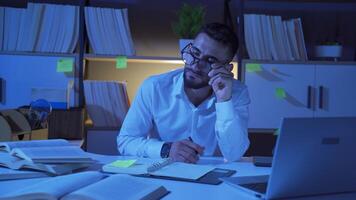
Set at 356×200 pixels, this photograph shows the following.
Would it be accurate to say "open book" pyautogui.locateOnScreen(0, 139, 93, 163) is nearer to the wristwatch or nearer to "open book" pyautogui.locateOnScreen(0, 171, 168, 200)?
"open book" pyautogui.locateOnScreen(0, 171, 168, 200)

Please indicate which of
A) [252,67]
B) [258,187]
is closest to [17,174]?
[258,187]

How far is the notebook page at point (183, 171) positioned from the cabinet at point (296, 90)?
51.0 inches

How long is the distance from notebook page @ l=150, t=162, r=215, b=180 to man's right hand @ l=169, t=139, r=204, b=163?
0.07m

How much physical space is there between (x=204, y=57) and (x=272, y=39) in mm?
962

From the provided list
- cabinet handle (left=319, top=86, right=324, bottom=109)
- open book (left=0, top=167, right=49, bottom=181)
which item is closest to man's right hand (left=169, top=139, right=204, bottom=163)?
open book (left=0, top=167, right=49, bottom=181)

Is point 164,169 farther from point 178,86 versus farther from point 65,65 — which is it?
point 65,65

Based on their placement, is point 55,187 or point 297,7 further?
point 297,7

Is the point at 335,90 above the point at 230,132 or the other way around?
above

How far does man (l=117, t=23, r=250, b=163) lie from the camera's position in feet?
5.69

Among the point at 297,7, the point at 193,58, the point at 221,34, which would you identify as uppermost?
the point at 297,7

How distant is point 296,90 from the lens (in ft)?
8.57

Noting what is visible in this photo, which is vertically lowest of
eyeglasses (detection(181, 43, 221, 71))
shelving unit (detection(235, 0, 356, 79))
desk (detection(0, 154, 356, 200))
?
desk (detection(0, 154, 356, 200))

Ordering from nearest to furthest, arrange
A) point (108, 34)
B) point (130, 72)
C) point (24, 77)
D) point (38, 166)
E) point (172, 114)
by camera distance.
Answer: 1. point (38, 166)
2. point (172, 114)
3. point (24, 77)
4. point (108, 34)
5. point (130, 72)

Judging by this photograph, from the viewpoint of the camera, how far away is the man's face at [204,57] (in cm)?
187
